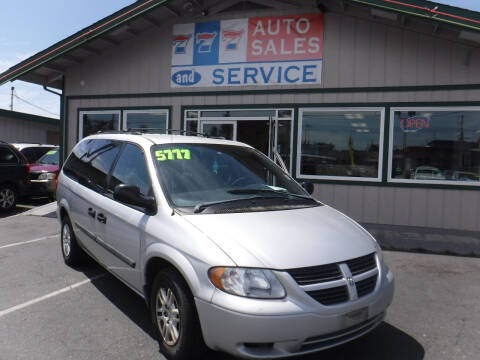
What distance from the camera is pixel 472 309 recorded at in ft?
14.2

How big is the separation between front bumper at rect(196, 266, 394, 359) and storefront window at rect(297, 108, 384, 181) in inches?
250

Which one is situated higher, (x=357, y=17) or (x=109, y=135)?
(x=357, y=17)

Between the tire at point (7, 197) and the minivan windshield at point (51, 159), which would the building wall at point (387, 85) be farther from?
the minivan windshield at point (51, 159)

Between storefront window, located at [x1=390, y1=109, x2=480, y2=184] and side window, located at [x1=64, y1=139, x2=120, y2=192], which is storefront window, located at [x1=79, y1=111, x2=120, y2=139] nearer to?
side window, located at [x1=64, y1=139, x2=120, y2=192]

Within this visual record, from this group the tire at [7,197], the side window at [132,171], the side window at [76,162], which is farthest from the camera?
the tire at [7,197]

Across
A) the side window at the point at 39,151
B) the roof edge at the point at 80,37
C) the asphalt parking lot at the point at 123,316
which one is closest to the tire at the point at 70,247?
the asphalt parking lot at the point at 123,316

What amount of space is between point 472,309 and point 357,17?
6.46 meters

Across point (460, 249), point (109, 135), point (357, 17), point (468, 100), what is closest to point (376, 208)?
point (460, 249)

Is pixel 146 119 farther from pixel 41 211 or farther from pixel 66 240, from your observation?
pixel 66 240

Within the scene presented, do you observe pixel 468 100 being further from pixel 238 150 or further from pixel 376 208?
pixel 238 150

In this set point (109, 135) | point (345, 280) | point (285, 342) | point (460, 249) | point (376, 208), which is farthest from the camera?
point (376, 208)

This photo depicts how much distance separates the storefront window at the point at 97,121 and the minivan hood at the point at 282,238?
328 inches

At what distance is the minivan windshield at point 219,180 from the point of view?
11.4 feet

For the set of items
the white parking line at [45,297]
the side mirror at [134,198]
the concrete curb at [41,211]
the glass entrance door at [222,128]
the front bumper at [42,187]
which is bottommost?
the white parking line at [45,297]
